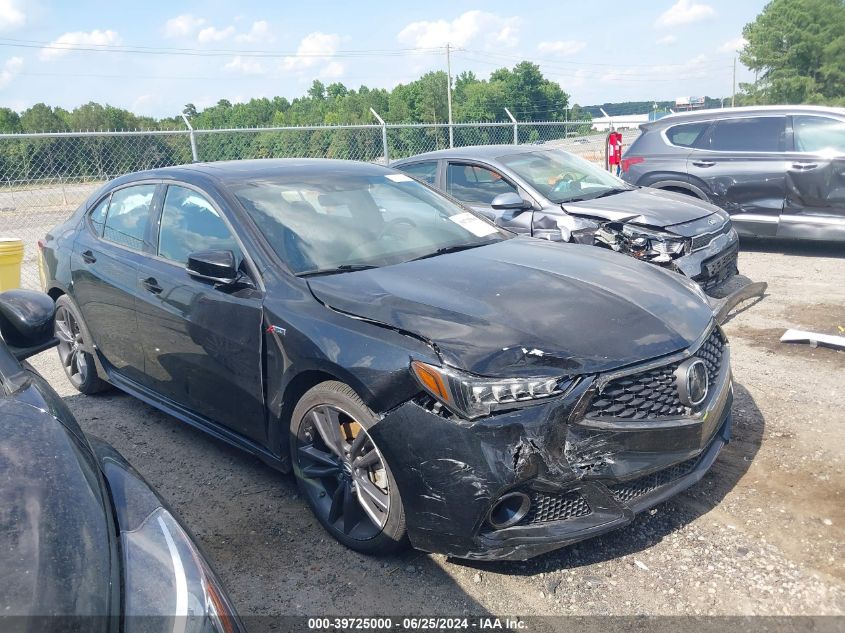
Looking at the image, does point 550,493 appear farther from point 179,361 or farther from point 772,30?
point 772,30

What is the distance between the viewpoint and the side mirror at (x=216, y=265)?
3.46 meters

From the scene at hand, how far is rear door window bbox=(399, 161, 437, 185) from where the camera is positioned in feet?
25.5

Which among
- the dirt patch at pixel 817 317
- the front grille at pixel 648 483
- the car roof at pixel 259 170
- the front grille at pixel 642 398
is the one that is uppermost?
the car roof at pixel 259 170

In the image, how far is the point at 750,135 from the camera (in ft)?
29.9

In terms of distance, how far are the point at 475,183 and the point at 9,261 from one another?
198 inches

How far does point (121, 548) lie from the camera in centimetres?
176

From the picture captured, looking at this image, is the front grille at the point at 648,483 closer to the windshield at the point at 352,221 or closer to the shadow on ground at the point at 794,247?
the windshield at the point at 352,221

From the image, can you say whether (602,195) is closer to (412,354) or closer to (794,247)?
(794,247)

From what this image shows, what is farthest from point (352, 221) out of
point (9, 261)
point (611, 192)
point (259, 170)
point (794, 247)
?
point (794, 247)

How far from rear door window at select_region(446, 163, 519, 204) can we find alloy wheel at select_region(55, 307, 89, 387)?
3839mm

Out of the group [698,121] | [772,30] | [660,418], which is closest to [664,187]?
[698,121]

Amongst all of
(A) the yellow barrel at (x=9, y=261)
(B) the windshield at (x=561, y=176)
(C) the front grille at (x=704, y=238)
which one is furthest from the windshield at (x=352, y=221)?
(A) the yellow barrel at (x=9, y=261)

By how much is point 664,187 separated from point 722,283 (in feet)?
10.7

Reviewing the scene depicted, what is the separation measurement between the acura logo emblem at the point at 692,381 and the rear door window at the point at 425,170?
505cm
